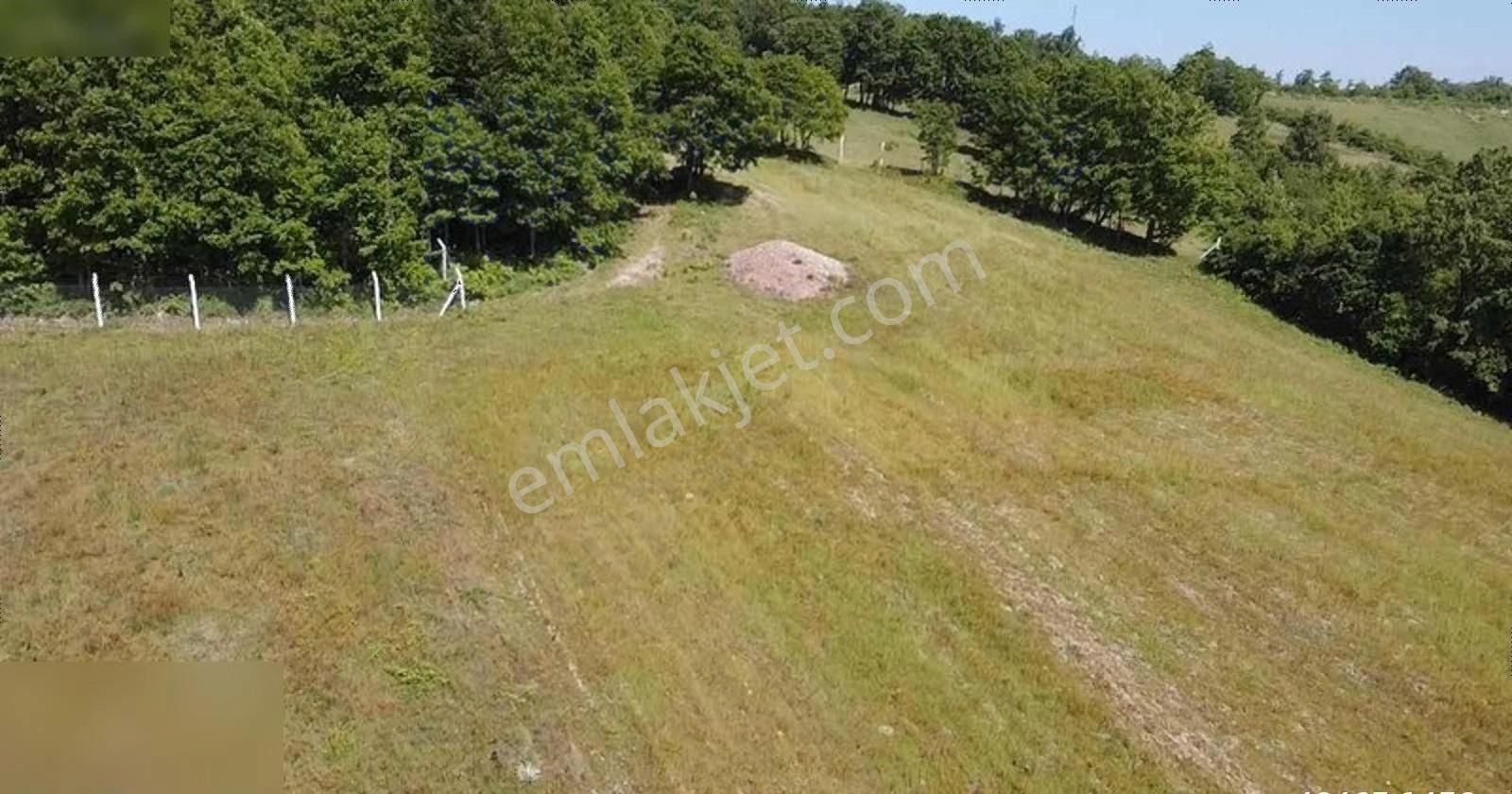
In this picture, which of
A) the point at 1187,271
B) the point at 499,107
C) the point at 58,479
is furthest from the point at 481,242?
the point at 1187,271

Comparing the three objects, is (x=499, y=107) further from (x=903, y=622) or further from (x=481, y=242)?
(x=903, y=622)

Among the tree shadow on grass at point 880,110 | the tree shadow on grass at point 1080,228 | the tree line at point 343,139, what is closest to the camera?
the tree line at point 343,139

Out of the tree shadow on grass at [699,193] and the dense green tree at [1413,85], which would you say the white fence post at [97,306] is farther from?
the dense green tree at [1413,85]

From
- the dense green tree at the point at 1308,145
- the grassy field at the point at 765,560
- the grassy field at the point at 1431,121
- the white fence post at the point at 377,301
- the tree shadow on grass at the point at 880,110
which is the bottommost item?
the grassy field at the point at 765,560

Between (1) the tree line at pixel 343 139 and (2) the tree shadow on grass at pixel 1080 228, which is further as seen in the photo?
(2) the tree shadow on grass at pixel 1080 228

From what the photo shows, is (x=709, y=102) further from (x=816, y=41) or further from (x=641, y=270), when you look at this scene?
(x=816, y=41)

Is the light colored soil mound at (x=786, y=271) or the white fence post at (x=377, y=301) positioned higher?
the light colored soil mound at (x=786, y=271)

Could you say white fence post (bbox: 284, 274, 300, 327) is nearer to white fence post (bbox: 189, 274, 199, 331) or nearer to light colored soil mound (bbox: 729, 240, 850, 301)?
white fence post (bbox: 189, 274, 199, 331)

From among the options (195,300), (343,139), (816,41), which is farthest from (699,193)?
(816,41)

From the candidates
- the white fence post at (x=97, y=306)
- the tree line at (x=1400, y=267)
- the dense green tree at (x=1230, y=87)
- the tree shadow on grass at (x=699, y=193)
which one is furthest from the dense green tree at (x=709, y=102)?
the dense green tree at (x=1230, y=87)
